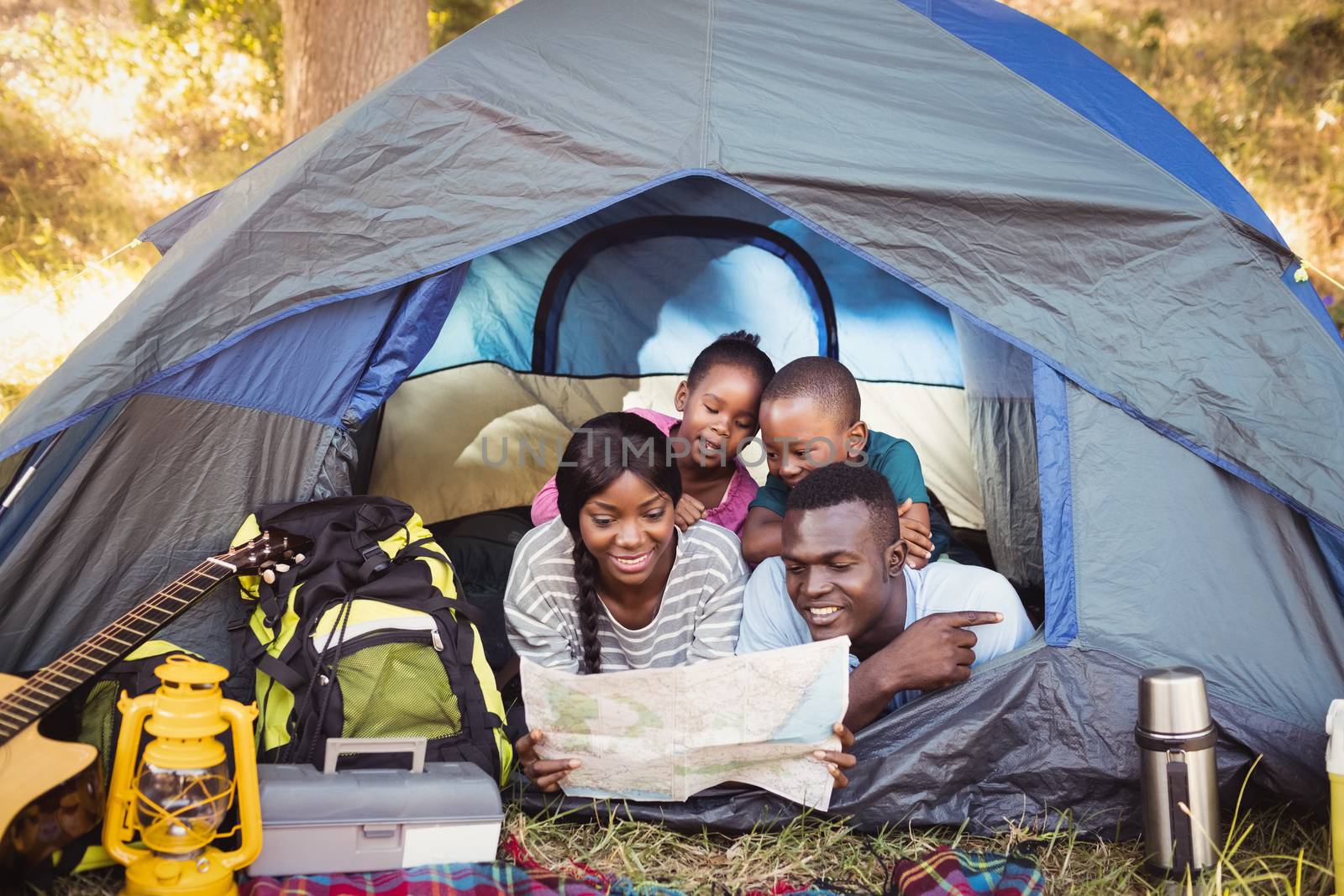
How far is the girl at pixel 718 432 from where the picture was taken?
9.23 feet

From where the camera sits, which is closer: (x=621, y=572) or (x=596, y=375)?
(x=621, y=572)

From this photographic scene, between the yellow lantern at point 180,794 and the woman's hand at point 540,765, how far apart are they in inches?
21.5

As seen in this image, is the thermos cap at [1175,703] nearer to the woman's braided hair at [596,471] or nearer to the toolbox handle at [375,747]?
the woman's braided hair at [596,471]

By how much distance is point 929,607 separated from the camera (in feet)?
7.93

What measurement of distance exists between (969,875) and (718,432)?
3.74 ft

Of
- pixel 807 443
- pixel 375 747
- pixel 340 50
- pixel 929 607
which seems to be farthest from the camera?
pixel 340 50

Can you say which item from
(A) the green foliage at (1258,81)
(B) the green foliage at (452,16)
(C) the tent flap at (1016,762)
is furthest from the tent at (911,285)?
(B) the green foliage at (452,16)

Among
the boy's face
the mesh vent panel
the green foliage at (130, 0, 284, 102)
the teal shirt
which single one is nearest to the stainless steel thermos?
the teal shirt

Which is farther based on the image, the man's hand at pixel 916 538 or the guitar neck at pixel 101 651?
the man's hand at pixel 916 538

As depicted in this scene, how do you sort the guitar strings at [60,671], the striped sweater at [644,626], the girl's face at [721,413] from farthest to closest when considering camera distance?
the girl's face at [721,413] → the striped sweater at [644,626] → the guitar strings at [60,671]

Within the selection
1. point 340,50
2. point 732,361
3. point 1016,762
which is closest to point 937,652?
point 1016,762

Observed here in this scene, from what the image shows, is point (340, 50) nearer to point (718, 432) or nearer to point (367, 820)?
point (718, 432)

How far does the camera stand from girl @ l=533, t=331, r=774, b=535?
2.81 meters

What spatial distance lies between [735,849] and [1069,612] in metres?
0.74
